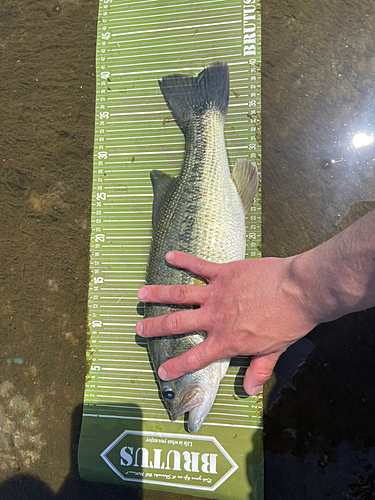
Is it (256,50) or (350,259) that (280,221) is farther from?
(256,50)

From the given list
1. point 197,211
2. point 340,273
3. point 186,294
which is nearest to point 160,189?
point 197,211

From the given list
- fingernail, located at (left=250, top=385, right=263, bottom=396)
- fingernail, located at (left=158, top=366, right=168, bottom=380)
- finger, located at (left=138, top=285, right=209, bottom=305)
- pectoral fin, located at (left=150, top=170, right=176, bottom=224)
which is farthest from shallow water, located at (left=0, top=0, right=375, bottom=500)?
fingernail, located at (left=158, top=366, right=168, bottom=380)

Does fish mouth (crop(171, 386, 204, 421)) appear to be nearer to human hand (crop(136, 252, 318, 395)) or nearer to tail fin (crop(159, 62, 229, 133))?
human hand (crop(136, 252, 318, 395))

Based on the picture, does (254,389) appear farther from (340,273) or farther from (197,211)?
(197,211)

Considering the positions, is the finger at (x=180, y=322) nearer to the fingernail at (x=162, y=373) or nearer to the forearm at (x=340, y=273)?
the fingernail at (x=162, y=373)

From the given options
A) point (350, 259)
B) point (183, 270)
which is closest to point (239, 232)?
point (183, 270)

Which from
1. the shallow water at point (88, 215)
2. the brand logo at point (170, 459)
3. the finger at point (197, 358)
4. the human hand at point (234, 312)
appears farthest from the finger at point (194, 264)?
the brand logo at point (170, 459)
